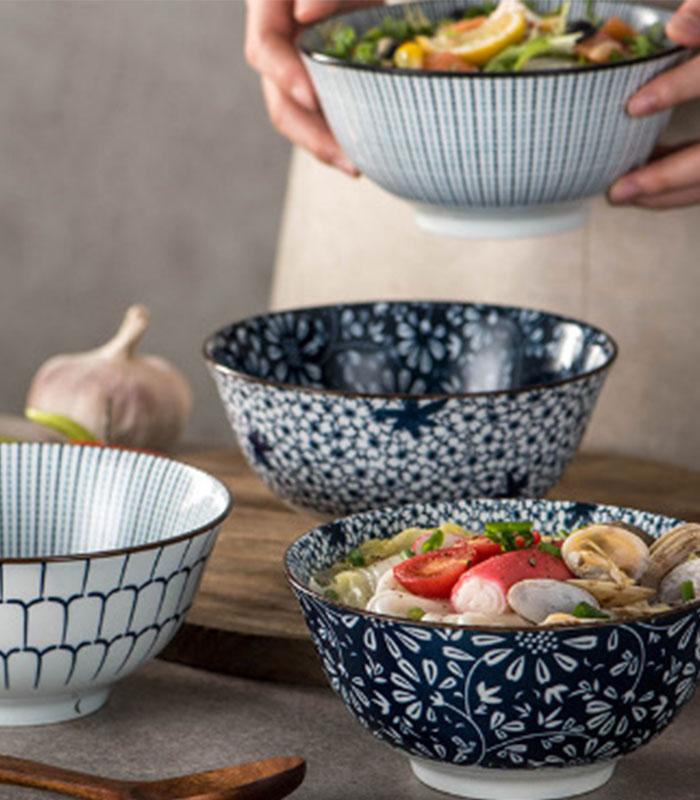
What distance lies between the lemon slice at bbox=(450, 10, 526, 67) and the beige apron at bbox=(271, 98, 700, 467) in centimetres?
27

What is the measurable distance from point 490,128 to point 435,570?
1.63ft

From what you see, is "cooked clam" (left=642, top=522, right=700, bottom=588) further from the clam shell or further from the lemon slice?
the lemon slice

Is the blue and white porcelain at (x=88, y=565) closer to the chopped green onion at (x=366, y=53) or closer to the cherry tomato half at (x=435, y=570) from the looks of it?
the cherry tomato half at (x=435, y=570)

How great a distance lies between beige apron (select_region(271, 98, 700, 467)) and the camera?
5.72ft

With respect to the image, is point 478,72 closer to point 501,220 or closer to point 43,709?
point 501,220

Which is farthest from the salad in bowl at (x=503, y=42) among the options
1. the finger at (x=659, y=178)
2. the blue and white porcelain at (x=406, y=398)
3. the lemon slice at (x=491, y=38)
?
the blue and white porcelain at (x=406, y=398)

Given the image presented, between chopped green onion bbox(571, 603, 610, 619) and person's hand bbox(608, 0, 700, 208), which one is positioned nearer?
chopped green onion bbox(571, 603, 610, 619)

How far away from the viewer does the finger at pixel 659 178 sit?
1543 millimetres

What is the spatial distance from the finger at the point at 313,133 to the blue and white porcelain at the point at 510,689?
76 cm

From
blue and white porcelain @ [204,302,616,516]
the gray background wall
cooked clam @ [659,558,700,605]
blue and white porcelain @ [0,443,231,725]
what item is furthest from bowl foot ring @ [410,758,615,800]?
the gray background wall

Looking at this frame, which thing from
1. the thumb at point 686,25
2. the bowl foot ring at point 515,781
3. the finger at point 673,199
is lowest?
the bowl foot ring at point 515,781

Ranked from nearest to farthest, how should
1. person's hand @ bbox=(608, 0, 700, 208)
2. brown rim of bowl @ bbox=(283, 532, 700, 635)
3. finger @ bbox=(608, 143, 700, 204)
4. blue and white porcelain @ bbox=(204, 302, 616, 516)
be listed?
brown rim of bowl @ bbox=(283, 532, 700, 635) → blue and white porcelain @ bbox=(204, 302, 616, 516) → person's hand @ bbox=(608, 0, 700, 208) → finger @ bbox=(608, 143, 700, 204)

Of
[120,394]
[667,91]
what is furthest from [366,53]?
[120,394]

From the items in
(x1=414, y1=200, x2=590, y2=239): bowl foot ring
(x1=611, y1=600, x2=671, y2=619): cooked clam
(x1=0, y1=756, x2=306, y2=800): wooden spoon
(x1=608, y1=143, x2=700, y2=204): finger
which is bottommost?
(x1=0, y1=756, x2=306, y2=800): wooden spoon
